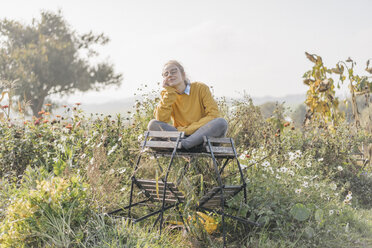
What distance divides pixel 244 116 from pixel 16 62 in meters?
20.3

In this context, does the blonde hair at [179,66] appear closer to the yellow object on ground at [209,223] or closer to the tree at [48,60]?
the yellow object on ground at [209,223]

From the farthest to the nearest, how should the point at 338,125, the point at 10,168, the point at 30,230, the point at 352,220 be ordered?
the point at 338,125, the point at 10,168, the point at 352,220, the point at 30,230

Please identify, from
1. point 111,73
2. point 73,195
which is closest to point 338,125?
point 73,195

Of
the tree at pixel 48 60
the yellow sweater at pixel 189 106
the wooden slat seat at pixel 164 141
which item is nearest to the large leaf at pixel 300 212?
the yellow sweater at pixel 189 106

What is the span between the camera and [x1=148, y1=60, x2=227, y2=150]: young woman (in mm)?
3580

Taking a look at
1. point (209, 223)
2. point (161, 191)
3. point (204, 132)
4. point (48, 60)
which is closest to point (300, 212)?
point (209, 223)

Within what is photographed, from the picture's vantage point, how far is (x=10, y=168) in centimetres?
502

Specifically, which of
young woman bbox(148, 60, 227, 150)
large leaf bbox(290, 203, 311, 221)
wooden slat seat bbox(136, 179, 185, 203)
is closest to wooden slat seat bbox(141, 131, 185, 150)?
young woman bbox(148, 60, 227, 150)

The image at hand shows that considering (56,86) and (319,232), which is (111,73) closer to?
(56,86)

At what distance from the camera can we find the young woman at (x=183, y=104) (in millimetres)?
3580

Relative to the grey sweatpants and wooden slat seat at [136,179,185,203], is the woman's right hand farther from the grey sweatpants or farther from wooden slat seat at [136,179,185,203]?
wooden slat seat at [136,179,185,203]

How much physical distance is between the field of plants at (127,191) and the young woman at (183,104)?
0.44m

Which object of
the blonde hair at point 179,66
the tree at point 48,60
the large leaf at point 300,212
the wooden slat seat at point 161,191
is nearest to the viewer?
the wooden slat seat at point 161,191

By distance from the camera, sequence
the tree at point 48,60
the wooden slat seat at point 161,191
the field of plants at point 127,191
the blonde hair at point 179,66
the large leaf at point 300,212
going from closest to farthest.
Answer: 1. the field of plants at point 127,191
2. the wooden slat seat at point 161,191
3. the large leaf at point 300,212
4. the blonde hair at point 179,66
5. the tree at point 48,60
